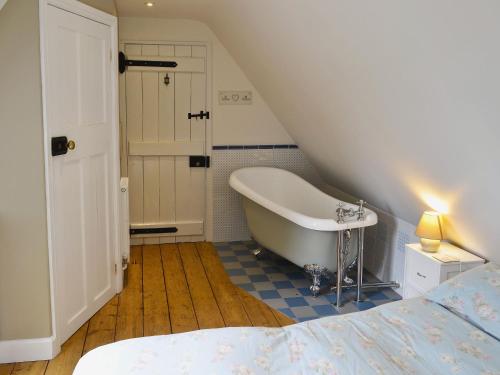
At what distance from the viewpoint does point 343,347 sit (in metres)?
2.00

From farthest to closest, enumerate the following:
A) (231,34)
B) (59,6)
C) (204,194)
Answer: (204,194) < (231,34) < (59,6)

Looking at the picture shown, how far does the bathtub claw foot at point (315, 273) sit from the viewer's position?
3.84m

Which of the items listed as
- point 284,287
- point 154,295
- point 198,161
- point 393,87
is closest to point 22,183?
point 154,295

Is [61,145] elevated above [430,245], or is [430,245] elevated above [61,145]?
[61,145]

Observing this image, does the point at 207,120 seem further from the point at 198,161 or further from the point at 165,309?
the point at 165,309

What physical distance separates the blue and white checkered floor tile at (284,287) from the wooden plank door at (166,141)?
55 cm

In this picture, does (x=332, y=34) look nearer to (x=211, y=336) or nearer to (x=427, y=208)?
(x=427, y=208)

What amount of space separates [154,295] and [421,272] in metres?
1.78

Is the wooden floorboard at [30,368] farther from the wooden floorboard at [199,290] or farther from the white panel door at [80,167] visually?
the wooden floorboard at [199,290]

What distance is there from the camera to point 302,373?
6.04ft

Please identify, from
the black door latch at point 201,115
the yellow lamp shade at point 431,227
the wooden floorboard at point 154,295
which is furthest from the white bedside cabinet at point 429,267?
the black door latch at point 201,115

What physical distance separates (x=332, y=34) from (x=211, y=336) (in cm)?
147

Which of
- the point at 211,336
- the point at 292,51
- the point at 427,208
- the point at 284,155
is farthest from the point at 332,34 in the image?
the point at 284,155

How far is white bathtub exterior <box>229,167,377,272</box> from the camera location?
12.0ft
